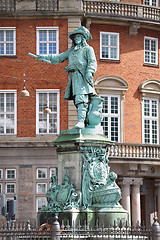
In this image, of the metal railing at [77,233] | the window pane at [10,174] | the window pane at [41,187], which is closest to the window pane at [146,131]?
the window pane at [41,187]

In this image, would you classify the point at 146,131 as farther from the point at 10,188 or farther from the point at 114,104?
the point at 10,188

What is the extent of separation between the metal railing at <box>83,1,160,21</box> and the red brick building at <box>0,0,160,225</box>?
0.05 metres

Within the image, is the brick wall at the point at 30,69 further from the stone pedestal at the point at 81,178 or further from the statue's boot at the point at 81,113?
the stone pedestal at the point at 81,178

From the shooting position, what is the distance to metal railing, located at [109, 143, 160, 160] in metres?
35.7

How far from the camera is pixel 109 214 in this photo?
16.5m

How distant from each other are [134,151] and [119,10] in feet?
25.4

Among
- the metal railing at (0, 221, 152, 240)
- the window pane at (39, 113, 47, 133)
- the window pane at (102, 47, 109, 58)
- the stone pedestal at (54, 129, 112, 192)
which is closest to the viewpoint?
the metal railing at (0, 221, 152, 240)

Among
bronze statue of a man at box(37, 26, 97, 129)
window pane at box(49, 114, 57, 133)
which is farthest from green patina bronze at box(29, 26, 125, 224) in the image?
window pane at box(49, 114, 57, 133)

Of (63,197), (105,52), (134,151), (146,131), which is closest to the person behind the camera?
(63,197)

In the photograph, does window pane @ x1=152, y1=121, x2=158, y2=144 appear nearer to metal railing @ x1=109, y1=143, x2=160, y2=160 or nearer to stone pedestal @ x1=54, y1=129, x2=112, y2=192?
metal railing @ x1=109, y1=143, x2=160, y2=160

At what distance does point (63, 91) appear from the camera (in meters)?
35.8

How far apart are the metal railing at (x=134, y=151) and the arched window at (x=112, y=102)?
3.50 ft

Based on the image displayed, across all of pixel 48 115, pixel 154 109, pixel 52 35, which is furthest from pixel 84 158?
pixel 154 109

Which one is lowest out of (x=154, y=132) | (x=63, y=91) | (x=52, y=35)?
(x=154, y=132)
